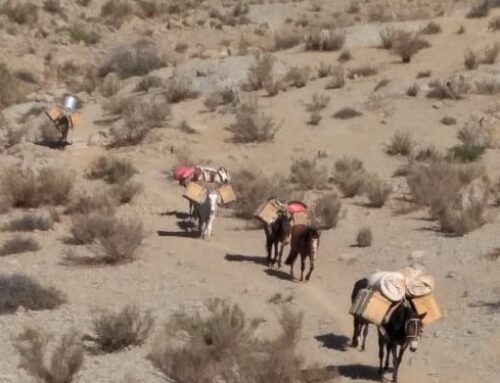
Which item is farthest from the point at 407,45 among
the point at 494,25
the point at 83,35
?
the point at 83,35

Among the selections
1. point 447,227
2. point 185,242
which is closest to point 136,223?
point 185,242

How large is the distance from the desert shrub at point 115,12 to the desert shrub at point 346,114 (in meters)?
22.0

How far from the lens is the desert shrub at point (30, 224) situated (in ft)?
56.6

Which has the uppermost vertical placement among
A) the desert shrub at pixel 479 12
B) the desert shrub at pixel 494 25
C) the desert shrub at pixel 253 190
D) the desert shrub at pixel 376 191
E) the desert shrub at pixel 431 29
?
the desert shrub at pixel 479 12

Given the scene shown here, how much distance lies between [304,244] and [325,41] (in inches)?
796

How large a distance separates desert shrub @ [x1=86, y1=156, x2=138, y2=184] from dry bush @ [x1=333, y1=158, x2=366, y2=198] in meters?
4.77

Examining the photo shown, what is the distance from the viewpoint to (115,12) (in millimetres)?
47094

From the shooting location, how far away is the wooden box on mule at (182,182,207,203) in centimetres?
1645

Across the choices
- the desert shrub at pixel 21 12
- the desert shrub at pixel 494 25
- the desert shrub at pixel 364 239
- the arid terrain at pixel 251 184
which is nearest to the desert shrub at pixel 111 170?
the arid terrain at pixel 251 184

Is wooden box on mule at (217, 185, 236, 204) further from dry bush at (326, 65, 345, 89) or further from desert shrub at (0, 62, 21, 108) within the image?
desert shrub at (0, 62, 21, 108)

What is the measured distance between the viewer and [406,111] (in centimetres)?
2611

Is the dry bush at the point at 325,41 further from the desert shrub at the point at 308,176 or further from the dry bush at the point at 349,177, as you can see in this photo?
the desert shrub at the point at 308,176

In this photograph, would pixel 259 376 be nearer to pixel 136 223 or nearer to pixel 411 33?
pixel 136 223

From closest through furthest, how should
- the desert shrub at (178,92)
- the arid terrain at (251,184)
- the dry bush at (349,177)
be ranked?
the arid terrain at (251,184), the dry bush at (349,177), the desert shrub at (178,92)
